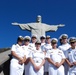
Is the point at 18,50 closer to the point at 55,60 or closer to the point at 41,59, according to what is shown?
the point at 41,59

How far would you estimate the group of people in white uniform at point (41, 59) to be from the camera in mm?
8102

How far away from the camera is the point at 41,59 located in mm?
8203

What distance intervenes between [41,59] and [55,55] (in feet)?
1.39

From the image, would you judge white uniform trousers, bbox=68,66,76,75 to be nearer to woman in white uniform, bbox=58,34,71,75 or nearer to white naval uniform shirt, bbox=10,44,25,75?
woman in white uniform, bbox=58,34,71,75

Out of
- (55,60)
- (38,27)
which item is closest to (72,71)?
(55,60)

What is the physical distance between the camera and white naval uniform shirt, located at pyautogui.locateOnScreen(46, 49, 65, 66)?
8288 mm

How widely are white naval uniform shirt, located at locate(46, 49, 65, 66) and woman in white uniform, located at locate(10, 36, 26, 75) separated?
746 mm

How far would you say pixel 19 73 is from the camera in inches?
319

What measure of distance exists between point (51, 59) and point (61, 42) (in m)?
0.79

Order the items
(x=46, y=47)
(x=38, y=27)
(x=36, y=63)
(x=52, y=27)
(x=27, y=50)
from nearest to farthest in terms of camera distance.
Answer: (x=36, y=63)
(x=27, y=50)
(x=46, y=47)
(x=38, y=27)
(x=52, y=27)

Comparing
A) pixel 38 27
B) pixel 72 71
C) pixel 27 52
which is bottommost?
pixel 72 71

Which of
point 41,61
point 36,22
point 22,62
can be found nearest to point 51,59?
point 41,61

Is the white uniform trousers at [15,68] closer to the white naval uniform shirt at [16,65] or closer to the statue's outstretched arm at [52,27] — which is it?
the white naval uniform shirt at [16,65]

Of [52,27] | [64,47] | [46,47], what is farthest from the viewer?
[52,27]
